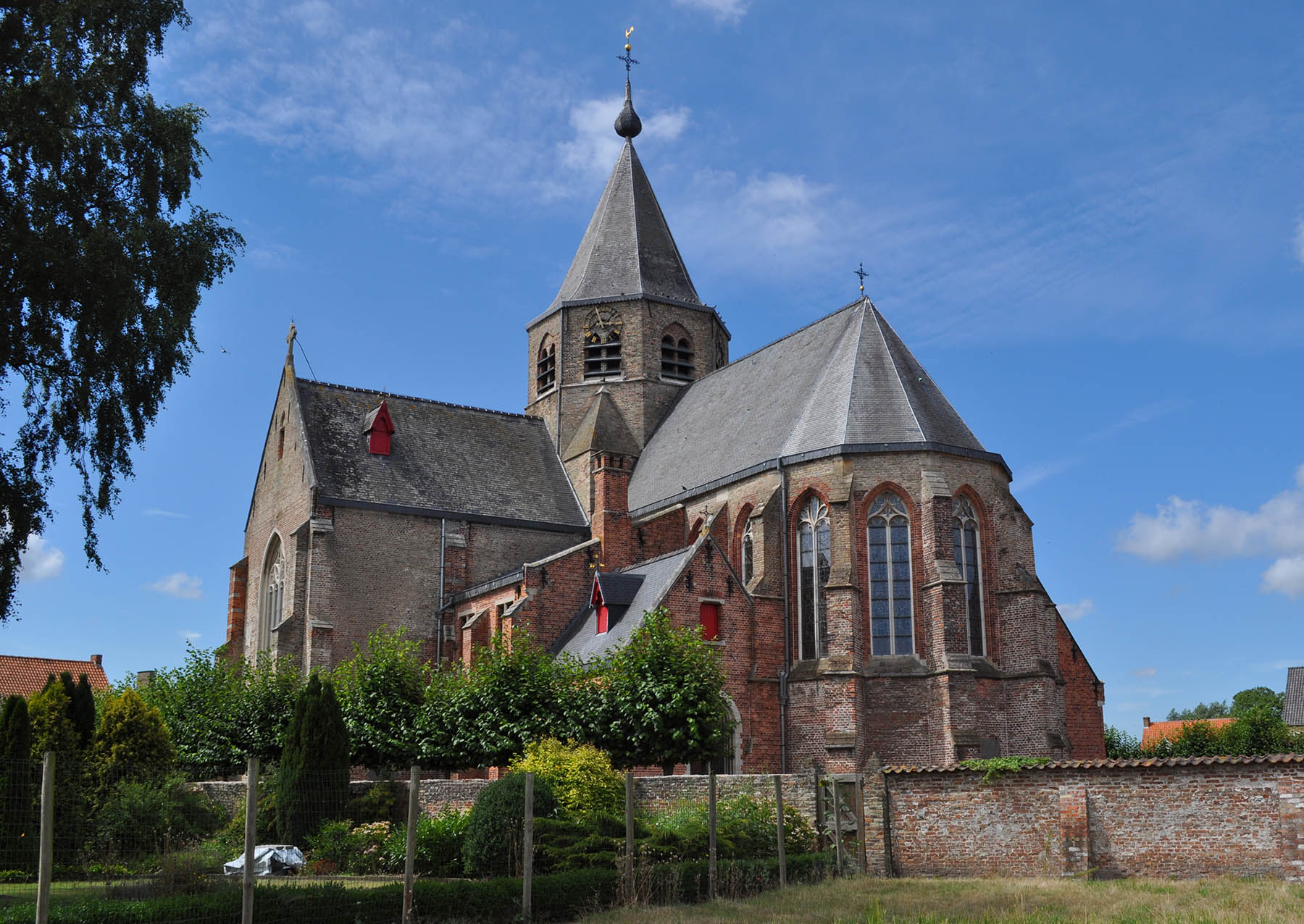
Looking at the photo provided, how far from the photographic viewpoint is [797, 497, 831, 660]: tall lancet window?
2592 cm

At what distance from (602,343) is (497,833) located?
24605 millimetres

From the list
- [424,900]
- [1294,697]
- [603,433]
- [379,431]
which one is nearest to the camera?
[424,900]

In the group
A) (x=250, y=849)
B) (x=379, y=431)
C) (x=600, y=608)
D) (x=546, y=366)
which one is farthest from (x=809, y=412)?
(x=250, y=849)

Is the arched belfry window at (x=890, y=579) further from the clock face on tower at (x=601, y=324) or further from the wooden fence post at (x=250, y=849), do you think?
the wooden fence post at (x=250, y=849)

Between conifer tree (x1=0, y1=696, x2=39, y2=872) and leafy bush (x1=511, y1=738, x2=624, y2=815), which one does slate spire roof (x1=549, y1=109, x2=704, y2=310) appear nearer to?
leafy bush (x1=511, y1=738, x2=624, y2=815)

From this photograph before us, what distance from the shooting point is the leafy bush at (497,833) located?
1474cm

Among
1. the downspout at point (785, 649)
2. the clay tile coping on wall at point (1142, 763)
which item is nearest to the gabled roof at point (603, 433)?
the downspout at point (785, 649)

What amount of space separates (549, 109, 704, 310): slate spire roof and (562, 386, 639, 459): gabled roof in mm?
3731

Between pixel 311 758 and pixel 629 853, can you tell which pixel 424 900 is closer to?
pixel 629 853

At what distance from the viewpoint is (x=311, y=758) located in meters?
20.5

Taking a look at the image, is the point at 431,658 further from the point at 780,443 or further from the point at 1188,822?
the point at 1188,822

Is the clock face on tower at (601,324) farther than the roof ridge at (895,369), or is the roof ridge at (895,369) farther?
the clock face on tower at (601,324)

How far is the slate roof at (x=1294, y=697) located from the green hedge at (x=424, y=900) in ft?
167

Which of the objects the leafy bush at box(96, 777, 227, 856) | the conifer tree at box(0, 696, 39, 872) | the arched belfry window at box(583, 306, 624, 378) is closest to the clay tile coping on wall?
the leafy bush at box(96, 777, 227, 856)
